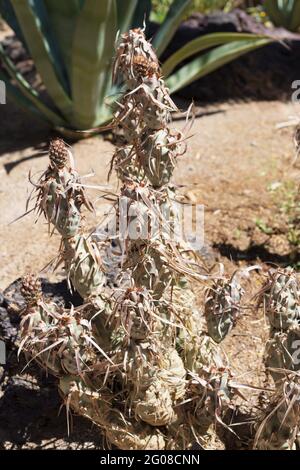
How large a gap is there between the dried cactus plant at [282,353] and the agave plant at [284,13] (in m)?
3.94

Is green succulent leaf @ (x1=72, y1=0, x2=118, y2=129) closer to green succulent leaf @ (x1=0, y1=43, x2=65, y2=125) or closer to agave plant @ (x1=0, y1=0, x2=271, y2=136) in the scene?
agave plant @ (x1=0, y1=0, x2=271, y2=136)

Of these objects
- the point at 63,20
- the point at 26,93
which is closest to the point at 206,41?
the point at 63,20

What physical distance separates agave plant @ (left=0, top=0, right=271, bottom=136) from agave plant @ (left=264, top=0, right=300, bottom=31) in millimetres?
1310

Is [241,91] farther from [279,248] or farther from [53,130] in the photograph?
[279,248]

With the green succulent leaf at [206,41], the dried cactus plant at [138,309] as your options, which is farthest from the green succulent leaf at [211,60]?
the dried cactus plant at [138,309]

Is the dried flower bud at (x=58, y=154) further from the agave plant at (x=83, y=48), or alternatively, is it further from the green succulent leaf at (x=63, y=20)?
the green succulent leaf at (x=63, y=20)

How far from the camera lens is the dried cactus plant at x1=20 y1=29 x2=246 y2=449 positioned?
1.90m

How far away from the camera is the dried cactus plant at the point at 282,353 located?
1.95 m

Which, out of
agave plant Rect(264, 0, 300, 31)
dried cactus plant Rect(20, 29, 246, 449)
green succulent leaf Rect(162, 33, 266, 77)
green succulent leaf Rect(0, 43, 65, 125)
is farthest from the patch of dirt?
agave plant Rect(264, 0, 300, 31)

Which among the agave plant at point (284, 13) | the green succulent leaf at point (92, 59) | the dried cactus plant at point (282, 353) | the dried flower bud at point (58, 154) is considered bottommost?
the dried cactus plant at point (282, 353)

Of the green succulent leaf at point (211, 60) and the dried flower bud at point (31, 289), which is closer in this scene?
the dried flower bud at point (31, 289)

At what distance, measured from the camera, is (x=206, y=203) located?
371cm

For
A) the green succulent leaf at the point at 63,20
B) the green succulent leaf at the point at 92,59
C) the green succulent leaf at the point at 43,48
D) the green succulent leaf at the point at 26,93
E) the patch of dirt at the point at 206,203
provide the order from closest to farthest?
the patch of dirt at the point at 206,203 < the green succulent leaf at the point at 92,59 < the green succulent leaf at the point at 43,48 < the green succulent leaf at the point at 63,20 < the green succulent leaf at the point at 26,93
